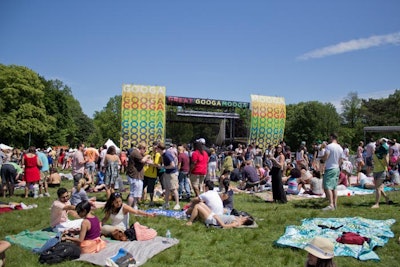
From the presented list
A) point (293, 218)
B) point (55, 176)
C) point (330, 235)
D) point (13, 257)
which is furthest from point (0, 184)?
point (330, 235)

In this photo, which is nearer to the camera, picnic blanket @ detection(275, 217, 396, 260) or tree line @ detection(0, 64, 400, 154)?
picnic blanket @ detection(275, 217, 396, 260)

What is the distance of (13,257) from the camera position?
16.8 feet

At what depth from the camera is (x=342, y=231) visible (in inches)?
240

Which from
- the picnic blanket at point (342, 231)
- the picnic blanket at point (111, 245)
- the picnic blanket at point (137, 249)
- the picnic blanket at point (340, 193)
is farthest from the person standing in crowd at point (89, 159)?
the picnic blanket at point (342, 231)

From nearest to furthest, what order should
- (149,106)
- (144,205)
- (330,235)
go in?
(330,235), (144,205), (149,106)

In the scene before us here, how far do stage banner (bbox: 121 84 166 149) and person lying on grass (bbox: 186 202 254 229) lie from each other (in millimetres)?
10022

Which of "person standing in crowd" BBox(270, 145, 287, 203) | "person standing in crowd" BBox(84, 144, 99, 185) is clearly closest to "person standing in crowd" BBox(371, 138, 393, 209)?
"person standing in crowd" BBox(270, 145, 287, 203)

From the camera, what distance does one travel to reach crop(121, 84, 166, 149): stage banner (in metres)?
16.8

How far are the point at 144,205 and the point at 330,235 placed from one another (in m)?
5.23

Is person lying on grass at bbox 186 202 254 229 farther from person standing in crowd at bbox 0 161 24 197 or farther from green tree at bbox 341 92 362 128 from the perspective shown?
green tree at bbox 341 92 362 128

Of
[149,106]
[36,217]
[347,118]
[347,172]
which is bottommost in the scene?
[36,217]

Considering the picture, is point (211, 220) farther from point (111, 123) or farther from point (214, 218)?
point (111, 123)

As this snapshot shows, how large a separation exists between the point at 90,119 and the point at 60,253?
71318 millimetres

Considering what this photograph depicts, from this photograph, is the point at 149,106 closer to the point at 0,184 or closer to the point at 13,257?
the point at 0,184
